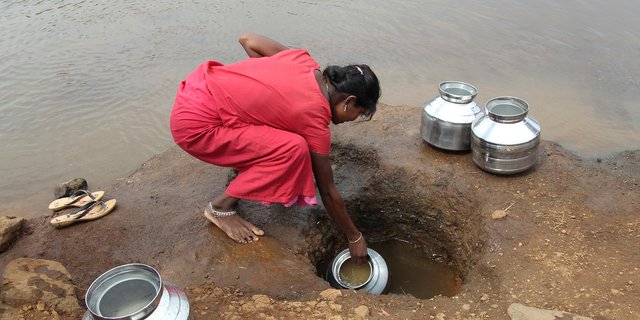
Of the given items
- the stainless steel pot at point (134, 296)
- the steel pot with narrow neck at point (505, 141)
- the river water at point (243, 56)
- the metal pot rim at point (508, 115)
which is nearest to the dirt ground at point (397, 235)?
the steel pot with narrow neck at point (505, 141)

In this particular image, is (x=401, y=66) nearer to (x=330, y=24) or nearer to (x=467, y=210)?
(x=330, y=24)

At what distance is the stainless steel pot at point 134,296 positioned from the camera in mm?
1897

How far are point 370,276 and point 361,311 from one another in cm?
66

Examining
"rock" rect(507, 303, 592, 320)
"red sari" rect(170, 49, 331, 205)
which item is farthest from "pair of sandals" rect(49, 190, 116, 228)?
"rock" rect(507, 303, 592, 320)

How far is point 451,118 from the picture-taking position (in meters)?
3.61

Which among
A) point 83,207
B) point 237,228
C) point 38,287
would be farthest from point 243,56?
point 38,287

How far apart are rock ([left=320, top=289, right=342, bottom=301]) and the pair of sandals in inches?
66.9

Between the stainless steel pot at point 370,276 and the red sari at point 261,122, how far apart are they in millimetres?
544

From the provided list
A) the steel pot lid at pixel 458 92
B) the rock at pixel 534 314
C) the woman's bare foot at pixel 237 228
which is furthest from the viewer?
the steel pot lid at pixel 458 92

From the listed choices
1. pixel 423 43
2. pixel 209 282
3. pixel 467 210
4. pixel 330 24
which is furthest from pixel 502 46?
pixel 209 282

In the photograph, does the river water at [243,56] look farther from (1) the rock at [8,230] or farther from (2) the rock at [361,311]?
(2) the rock at [361,311]

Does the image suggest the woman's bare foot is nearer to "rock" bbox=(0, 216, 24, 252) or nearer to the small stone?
the small stone

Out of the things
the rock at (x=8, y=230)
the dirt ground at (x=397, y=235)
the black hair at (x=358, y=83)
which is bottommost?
the dirt ground at (x=397, y=235)

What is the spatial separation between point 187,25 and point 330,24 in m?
2.11
